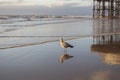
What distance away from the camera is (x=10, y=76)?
6812mm

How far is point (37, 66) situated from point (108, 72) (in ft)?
5.92

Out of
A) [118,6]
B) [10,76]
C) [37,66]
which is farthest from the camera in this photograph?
[118,6]

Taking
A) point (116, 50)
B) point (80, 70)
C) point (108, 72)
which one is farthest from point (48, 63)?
point (116, 50)

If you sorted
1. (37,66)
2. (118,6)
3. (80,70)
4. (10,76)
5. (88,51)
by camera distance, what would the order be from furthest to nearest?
1. (118,6)
2. (88,51)
3. (37,66)
4. (80,70)
5. (10,76)

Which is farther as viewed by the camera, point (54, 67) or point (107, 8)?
point (107, 8)

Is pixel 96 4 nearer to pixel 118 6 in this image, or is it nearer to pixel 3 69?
pixel 118 6

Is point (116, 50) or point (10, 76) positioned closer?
A: point (10, 76)

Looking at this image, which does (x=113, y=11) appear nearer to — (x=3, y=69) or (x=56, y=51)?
(x=56, y=51)

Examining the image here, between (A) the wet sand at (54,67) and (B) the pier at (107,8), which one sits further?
(B) the pier at (107,8)

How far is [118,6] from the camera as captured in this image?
4800cm

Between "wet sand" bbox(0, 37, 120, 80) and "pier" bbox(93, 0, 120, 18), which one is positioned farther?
"pier" bbox(93, 0, 120, 18)

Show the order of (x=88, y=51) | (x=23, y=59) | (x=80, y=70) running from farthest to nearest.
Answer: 1. (x=88, y=51)
2. (x=23, y=59)
3. (x=80, y=70)

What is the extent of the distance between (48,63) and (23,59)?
1.01 m

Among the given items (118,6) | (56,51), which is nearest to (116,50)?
(56,51)
